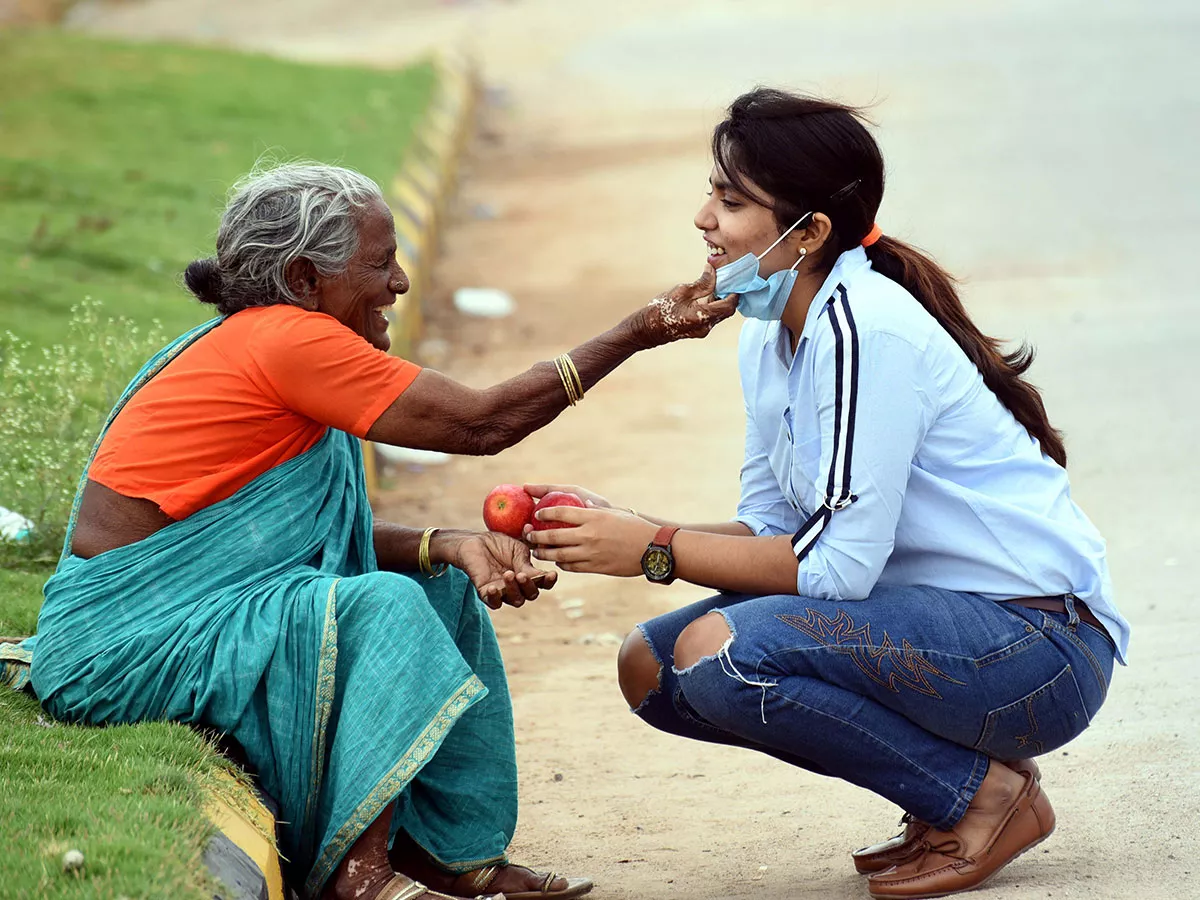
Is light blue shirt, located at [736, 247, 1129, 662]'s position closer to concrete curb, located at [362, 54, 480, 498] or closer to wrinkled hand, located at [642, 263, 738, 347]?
wrinkled hand, located at [642, 263, 738, 347]

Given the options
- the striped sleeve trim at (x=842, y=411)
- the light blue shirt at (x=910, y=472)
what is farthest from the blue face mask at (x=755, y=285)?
the striped sleeve trim at (x=842, y=411)

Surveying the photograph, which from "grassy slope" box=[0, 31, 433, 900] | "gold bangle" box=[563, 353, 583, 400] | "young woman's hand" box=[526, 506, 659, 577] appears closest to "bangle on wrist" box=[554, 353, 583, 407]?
"gold bangle" box=[563, 353, 583, 400]

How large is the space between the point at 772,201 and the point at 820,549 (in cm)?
80

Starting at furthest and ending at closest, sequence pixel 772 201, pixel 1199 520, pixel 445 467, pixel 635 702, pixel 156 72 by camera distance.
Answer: pixel 156 72 < pixel 445 467 < pixel 1199 520 < pixel 635 702 < pixel 772 201

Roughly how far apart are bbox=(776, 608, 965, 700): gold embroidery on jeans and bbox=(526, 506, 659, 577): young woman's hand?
45cm

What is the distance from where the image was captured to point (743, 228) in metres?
3.49

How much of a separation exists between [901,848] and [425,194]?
32.8ft

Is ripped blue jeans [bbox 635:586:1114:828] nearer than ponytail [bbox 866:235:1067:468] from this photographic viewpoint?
Yes

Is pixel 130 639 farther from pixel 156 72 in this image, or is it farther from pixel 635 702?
pixel 156 72

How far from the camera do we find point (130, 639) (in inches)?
131

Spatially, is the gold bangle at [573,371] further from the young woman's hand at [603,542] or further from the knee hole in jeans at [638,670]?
the knee hole in jeans at [638,670]

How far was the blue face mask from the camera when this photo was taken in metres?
3.51

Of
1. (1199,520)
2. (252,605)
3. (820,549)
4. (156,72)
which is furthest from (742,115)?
(156,72)

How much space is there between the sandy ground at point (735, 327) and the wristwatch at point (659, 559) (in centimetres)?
76
